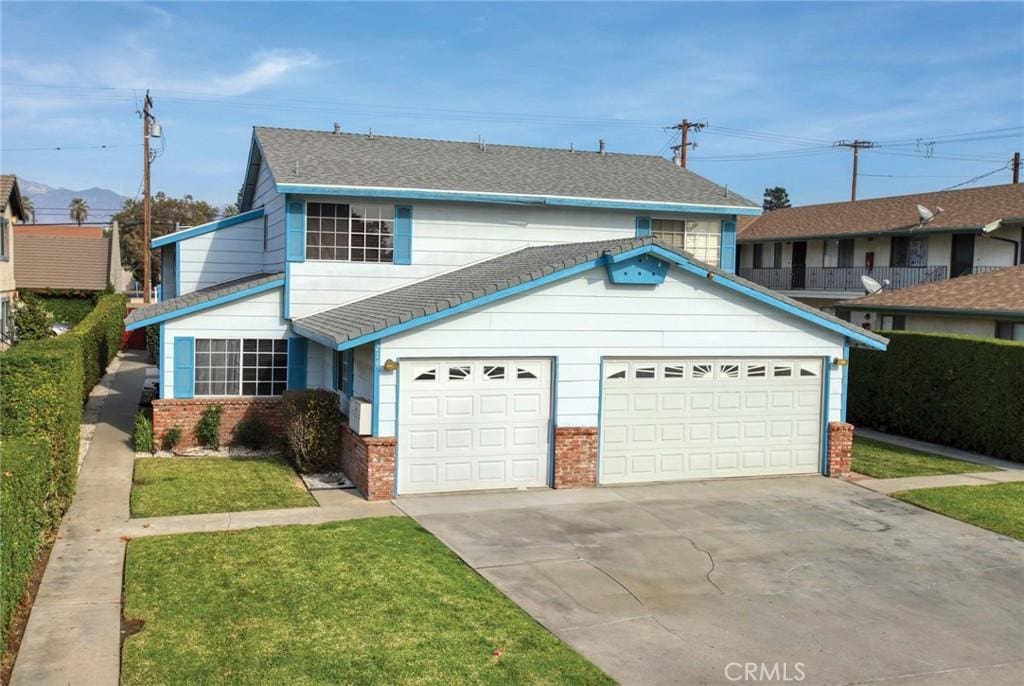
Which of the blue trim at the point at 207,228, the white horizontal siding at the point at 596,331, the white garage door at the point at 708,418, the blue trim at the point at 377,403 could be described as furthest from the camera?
the blue trim at the point at 207,228

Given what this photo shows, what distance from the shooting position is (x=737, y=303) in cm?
1669

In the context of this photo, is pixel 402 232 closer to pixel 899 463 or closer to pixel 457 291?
pixel 457 291

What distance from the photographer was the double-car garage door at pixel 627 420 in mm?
15086

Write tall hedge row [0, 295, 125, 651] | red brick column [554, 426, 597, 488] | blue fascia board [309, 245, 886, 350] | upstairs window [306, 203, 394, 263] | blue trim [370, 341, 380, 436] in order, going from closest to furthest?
tall hedge row [0, 295, 125, 651], blue fascia board [309, 245, 886, 350], blue trim [370, 341, 380, 436], red brick column [554, 426, 597, 488], upstairs window [306, 203, 394, 263]

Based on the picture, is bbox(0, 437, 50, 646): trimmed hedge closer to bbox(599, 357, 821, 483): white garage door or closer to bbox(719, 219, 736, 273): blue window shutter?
bbox(599, 357, 821, 483): white garage door

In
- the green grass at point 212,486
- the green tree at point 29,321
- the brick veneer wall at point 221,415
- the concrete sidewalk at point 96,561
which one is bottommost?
the concrete sidewalk at point 96,561

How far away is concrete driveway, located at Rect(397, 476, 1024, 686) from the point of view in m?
8.62

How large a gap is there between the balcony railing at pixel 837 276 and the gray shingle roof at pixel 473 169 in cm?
1273

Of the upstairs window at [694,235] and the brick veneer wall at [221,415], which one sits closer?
the brick veneer wall at [221,415]

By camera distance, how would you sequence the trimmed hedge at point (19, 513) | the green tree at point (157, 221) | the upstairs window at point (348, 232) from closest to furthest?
1. the trimmed hedge at point (19, 513)
2. the upstairs window at point (348, 232)
3. the green tree at point (157, 221)

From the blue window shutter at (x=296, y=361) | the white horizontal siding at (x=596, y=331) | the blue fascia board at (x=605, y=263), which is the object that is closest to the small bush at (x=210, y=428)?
the blue window shutter at (x=296, y=361)

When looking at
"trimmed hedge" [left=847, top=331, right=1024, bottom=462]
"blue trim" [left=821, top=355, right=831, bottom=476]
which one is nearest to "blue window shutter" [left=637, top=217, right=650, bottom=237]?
"blue trim" [left=821, top=355, right=831, bottom=476]

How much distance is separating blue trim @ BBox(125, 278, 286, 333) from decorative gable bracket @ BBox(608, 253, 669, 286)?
713 cm

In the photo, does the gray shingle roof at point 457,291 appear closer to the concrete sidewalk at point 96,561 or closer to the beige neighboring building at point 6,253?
the concrete sidewalk at point 96,561
